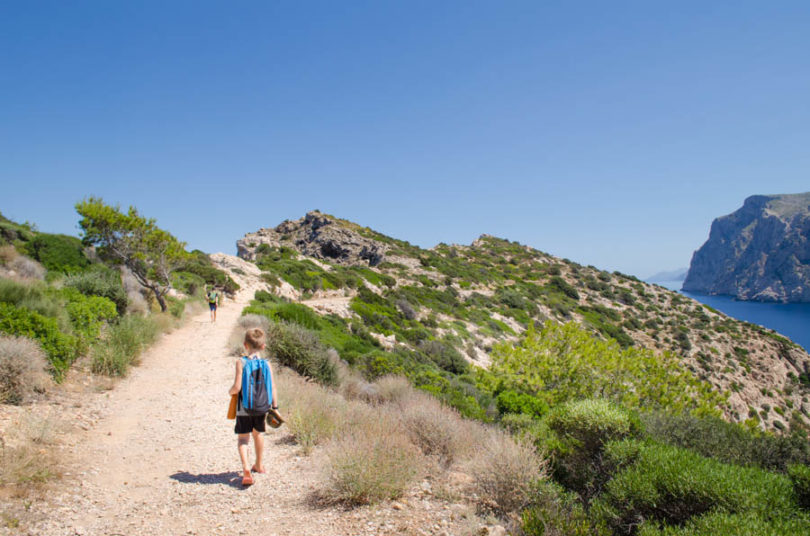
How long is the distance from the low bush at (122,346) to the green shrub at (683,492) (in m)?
9.65

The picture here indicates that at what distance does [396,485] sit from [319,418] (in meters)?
2.18

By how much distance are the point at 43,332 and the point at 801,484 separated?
11.3 meters

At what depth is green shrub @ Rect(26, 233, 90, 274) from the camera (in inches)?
585

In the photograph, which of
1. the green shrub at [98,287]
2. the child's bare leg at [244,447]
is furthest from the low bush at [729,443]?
the green shrub at [98,287]

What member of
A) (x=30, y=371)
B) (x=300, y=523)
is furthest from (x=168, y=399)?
(x=300, y=523)

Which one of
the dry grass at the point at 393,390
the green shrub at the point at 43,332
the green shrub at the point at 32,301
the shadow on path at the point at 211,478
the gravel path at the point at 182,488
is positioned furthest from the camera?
the green shrub at the point at 32,301

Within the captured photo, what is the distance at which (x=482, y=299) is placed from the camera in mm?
39906

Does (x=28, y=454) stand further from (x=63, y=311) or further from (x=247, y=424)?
(x=63, y=311)

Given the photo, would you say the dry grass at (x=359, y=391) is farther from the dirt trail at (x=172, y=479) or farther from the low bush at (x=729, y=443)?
the low bush at (x=729, y=443)

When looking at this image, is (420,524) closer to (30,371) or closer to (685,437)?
(685,437)

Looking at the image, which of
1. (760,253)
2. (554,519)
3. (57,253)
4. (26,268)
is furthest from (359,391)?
(760,253)

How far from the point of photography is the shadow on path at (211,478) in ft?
14.9

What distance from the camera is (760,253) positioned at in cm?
11288

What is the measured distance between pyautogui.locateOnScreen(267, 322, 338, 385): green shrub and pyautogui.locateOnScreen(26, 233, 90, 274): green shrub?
10.1 m
